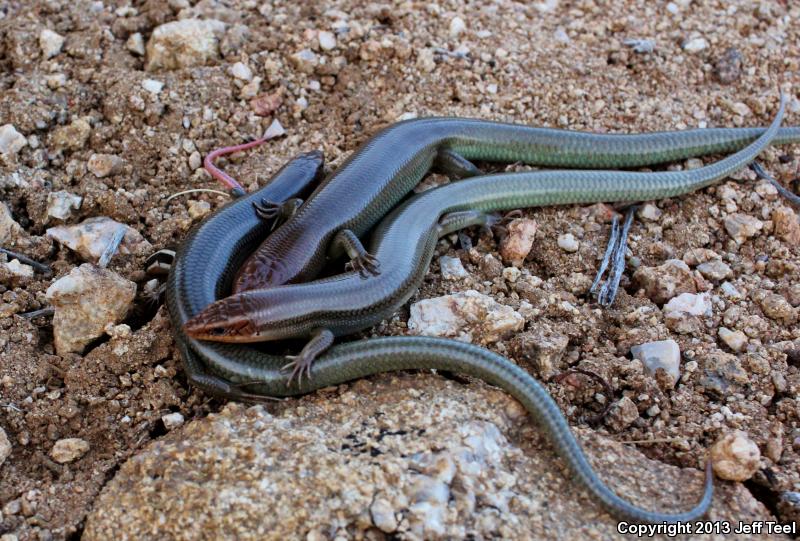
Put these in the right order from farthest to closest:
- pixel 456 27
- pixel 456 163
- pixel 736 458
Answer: pixel 456 27, pixel 456 163, pixel 736 458

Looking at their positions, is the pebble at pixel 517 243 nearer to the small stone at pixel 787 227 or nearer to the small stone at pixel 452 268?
the small stone at pixel 452 268

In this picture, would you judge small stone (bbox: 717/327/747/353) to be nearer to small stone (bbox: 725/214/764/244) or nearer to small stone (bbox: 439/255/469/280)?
small stone (bbox: 725/214/764/244)

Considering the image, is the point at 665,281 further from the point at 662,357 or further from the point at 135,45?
the point at 135,45

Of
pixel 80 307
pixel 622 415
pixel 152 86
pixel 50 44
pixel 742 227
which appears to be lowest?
pixel 622 415

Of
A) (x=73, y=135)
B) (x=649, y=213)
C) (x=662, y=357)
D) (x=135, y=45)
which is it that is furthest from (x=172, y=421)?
(x=649, y=213)

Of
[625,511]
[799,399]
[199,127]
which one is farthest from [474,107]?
[625,511]

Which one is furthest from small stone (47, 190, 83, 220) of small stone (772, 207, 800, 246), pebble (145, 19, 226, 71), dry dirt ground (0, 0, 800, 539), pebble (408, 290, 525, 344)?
small stone (772, 207, 800, 246)

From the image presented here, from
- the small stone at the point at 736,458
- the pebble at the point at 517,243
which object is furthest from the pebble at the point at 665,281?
the small stone at the point at 736,458

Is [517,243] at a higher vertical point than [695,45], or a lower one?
lower
